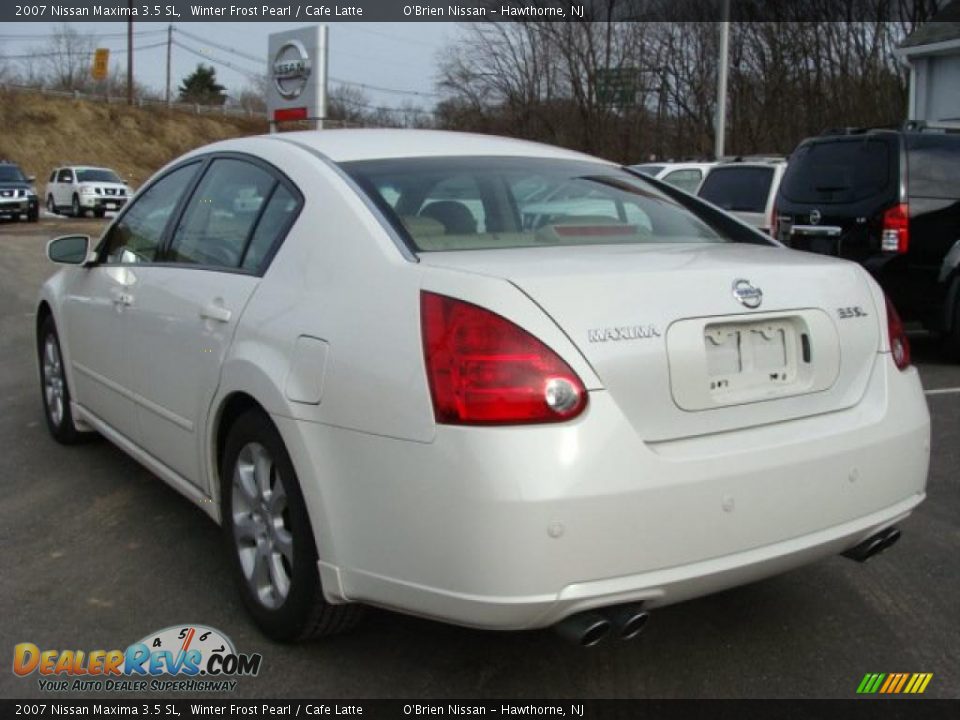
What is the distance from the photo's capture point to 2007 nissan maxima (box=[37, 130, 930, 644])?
240 cm

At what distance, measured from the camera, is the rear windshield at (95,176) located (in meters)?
34.4

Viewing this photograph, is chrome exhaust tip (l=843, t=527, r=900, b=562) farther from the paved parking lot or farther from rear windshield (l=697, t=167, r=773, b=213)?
rear windshield (l=697, t=167, r=773, b=213)

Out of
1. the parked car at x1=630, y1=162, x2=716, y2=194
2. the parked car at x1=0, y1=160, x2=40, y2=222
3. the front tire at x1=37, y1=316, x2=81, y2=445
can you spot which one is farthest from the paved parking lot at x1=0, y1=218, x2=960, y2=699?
the parked car at x1=0, y1=160, x2=40, y2=222

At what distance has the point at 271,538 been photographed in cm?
305

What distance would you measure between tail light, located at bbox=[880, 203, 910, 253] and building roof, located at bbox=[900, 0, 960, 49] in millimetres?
13829

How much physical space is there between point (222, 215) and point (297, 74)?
65.8 feet

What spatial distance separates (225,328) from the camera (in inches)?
128

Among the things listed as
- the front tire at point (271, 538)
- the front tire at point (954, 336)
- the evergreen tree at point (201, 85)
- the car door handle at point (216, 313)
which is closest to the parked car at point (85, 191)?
the front tire at point (954, 336)

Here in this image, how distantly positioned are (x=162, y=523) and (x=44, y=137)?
194ft

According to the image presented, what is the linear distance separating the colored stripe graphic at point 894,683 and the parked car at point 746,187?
27.8 ft

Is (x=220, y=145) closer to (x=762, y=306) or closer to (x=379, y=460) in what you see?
(x=379, y=460)

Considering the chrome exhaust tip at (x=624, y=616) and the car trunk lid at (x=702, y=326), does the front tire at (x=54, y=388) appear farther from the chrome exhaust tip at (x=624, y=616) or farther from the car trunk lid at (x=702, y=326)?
the chrome exhaust tip at (x=624, y=616)

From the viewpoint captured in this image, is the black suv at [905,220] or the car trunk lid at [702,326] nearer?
the car trunk lid at [702,326]

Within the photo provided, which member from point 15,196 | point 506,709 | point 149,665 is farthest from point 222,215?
point 15,196
